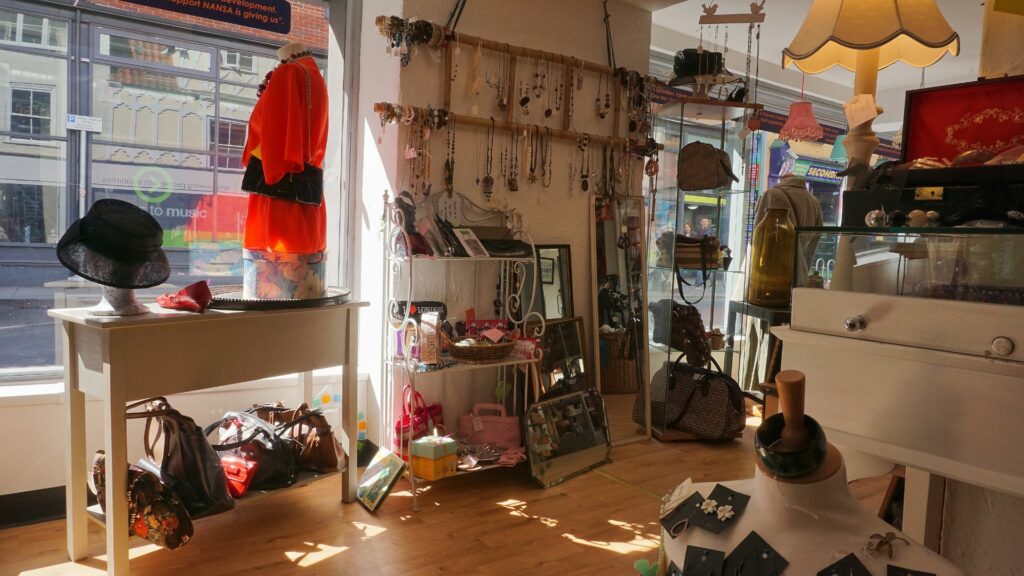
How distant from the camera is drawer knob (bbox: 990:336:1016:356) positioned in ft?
3.93

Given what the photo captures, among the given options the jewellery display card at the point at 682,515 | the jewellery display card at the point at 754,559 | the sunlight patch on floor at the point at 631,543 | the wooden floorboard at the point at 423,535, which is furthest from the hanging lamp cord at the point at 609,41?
the jewellery display card at the point at 754,559

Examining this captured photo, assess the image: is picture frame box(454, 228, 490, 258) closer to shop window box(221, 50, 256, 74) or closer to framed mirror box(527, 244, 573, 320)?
framed mirror box(527, 244, 573, 320)

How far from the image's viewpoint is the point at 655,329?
4.41 m

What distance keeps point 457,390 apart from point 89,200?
193 centimetres

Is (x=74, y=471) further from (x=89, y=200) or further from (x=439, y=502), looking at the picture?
(x=439, y=502)

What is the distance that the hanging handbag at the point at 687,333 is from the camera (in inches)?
172

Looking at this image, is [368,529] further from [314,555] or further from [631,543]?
[631,543]

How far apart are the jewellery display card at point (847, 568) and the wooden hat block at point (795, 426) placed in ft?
0.36

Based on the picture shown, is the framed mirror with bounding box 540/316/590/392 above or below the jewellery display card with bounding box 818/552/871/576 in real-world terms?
below

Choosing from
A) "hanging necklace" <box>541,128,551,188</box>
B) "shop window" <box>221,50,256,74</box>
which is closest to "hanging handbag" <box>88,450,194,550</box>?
"shop window" <box>221,50,256,74</box>

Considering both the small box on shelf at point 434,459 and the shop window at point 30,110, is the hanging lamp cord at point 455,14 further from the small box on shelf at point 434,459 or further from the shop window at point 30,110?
the small box on shelf at point 434,459

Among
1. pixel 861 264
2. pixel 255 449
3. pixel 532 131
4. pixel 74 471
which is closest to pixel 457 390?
pixel 255 449

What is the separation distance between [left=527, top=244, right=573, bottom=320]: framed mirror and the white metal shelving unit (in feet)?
0.18

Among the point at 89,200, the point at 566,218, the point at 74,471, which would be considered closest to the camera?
the point at 74,471
